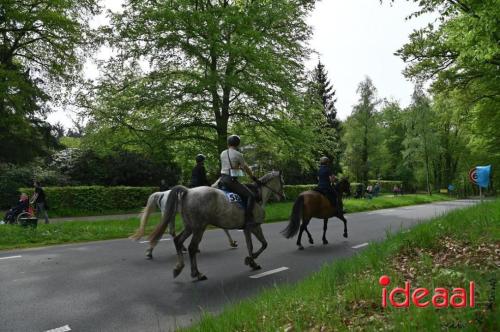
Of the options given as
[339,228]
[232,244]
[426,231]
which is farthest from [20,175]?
[426,231]

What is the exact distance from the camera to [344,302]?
13.5ft

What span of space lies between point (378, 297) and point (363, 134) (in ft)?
165

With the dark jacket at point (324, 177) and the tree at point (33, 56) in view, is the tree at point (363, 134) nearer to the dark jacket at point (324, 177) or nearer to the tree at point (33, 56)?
the tree at point (33, 56)

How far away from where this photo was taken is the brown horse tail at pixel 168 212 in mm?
6766

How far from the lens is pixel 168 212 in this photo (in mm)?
6762

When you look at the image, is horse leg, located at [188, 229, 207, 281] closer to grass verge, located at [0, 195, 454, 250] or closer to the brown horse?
the brown horse

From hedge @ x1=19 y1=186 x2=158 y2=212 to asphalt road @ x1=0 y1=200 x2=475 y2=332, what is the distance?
1014 cm

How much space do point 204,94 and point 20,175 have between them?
477 inches

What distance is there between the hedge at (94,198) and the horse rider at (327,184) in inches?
565

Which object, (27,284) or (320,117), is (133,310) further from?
(320,117)

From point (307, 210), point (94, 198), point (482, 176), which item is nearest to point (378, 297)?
point (307, 210)

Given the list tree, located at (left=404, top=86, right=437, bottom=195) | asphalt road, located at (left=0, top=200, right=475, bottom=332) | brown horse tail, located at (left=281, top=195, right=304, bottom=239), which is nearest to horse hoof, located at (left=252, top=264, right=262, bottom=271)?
asphalt road, located at (left=0, top=200, right=475, bottom=332)

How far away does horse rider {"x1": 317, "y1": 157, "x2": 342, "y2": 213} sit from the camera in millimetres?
10836

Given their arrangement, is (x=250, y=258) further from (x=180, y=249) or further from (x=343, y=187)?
(x=343, y=187)
